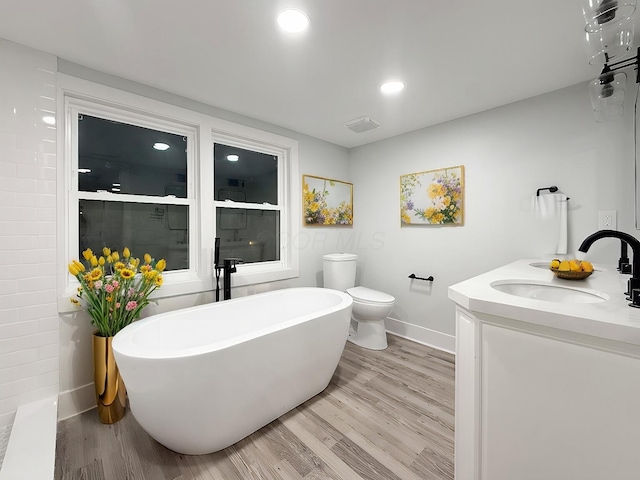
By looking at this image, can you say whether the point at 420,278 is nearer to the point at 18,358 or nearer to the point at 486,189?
the point at 486,189

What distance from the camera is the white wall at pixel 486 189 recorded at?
1.97 meters

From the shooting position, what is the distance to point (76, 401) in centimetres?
182

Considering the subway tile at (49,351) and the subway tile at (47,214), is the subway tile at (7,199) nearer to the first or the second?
the subway tile at (47,214)

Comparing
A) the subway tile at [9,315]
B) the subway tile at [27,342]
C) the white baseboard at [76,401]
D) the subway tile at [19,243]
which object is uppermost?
the subway tile at [19,243]

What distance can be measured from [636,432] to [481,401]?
0.39 metres

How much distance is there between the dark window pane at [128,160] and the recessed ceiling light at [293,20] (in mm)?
1418

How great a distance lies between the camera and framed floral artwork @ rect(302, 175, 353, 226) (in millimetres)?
3174

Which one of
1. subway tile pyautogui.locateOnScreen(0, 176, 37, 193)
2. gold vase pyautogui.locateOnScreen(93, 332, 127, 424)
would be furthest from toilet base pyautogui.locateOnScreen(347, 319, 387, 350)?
subway tile pyautogui.locateOnScreen(0, 176, 37, 193)

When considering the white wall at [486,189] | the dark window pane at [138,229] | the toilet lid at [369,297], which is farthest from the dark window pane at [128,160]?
the white wall at [486,189]

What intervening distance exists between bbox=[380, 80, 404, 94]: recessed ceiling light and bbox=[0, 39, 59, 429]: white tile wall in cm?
221

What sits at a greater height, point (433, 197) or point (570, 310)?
point (433, 197)

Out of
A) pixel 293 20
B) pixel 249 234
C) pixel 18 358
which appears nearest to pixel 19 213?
pixel 18 358

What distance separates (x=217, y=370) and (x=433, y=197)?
2.52 m

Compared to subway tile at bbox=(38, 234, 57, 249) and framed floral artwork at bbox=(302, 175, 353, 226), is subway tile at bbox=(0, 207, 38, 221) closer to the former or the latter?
subway tile at bbox=(38, 234, 57, 249)
